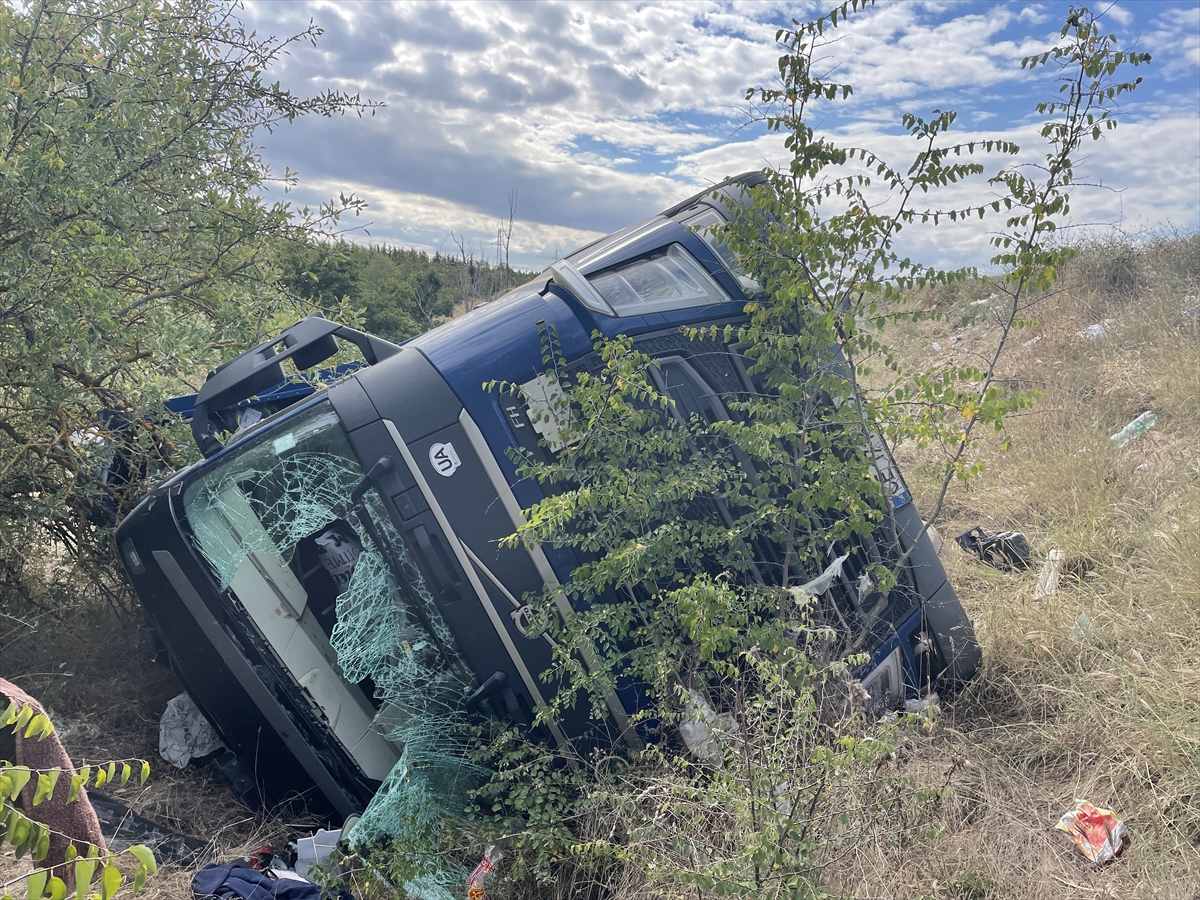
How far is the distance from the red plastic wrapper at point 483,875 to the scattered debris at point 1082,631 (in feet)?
9.23

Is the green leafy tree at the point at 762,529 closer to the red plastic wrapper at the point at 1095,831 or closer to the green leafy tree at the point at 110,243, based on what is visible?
the red plastic wrapper at the point at 1095,831

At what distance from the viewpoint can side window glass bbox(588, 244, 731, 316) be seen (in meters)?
3.12

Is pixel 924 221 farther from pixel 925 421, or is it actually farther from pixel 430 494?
pixel 430 494

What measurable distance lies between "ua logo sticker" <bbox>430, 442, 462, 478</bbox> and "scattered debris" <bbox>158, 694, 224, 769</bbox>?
1.88 meters

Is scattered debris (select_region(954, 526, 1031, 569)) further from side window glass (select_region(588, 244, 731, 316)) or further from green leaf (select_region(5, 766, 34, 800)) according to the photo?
green leaf (select_region(5, 766, 34, 800))

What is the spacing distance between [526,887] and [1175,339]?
7968 mm

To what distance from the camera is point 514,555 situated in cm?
258

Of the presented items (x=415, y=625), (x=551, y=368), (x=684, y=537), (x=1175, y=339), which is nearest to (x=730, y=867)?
(x=684, y=537)

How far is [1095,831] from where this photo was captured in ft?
8.49

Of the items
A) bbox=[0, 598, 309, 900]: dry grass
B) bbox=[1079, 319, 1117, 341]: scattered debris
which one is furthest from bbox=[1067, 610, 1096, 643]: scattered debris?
bbox=[1079, 319, 1117, 341]: scattered debris

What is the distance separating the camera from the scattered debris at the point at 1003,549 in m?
4.90

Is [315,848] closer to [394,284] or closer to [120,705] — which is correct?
[120,705]

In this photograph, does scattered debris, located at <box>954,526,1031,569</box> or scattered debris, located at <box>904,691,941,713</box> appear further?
scattered debris, located at <box>954,526,1031,569</box>

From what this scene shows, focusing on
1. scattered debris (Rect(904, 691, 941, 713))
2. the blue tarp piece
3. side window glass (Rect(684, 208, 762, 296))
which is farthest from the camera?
the blue tarp piece
